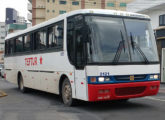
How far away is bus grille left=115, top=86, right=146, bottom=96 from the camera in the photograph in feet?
31.3

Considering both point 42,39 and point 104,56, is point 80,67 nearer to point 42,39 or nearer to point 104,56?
point 104,56

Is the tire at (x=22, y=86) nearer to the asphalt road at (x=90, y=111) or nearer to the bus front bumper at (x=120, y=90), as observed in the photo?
the asphalt road at (x=90, y=111)

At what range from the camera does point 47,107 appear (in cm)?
1084

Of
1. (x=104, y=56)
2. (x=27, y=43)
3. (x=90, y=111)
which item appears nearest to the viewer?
(x=104, y=56)

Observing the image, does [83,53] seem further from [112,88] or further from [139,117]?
[139,117]

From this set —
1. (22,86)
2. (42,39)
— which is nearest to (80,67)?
(42,39)

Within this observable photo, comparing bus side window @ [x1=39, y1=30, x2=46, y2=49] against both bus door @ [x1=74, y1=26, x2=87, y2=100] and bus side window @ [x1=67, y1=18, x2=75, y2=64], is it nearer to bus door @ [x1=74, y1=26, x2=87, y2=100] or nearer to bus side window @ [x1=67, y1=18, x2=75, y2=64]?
bus side window @ [x1=67, y1=18, x2=75, y2=64]

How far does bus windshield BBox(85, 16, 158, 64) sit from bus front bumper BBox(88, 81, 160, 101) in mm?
715

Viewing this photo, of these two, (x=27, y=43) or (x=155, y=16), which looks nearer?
(x=27, y=43)

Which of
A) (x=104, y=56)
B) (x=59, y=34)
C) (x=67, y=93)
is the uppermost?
(x=59, y=34)

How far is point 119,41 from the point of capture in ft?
32.0

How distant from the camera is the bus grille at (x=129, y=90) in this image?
31.3 feet

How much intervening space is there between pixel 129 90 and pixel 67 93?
7.38ft

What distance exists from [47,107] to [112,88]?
Answer: 2.66 metres
